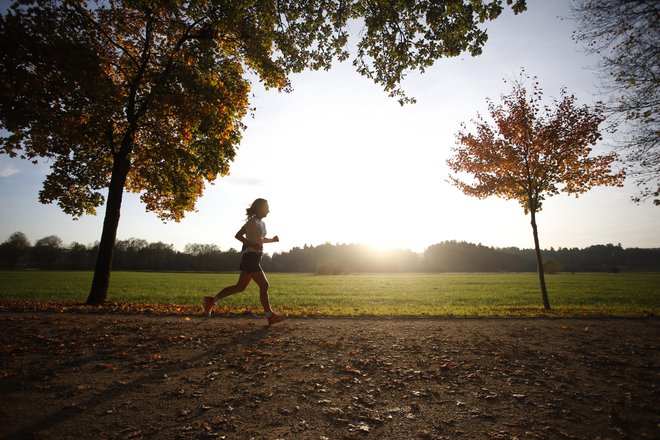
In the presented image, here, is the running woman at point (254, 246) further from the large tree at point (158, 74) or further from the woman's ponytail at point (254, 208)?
the large tree at point (158, 74)

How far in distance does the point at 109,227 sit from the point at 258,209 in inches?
309

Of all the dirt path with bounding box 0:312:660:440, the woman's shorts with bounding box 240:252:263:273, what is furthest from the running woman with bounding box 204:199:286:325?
the dirt path with bounding box 0:312:660:440

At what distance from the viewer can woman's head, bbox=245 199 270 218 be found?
753cm

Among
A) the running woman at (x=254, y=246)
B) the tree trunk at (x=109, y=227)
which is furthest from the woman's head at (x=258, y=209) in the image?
the tree trunk at (x=109, y=227)

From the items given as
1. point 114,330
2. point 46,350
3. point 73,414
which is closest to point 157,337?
point 114,330

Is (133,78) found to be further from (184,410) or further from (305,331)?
(184,410)

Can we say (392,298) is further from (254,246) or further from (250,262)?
(254,246)

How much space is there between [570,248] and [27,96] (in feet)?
564

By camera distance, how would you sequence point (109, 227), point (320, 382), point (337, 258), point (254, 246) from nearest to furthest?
point (320, 382) → point (254, 246) → point (109, 227) → point (337, 258)

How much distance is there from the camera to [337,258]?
124 m

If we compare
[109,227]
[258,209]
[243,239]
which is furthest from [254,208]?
[109,227]

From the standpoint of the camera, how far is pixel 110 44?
11695 millimetres

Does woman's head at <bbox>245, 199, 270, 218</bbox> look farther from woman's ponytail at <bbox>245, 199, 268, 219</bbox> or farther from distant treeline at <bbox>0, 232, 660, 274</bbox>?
distant treeline at <bbox>0, 232, 660, 274</bbox>

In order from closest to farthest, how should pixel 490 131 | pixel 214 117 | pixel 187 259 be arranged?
pixel 214 117
pixel 490 131
pixel 187 259
